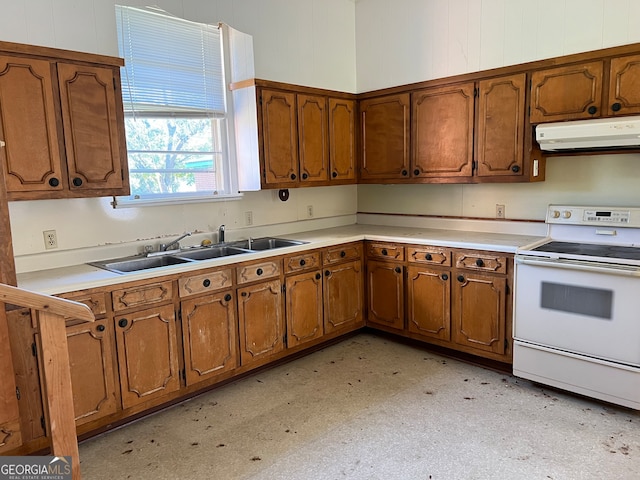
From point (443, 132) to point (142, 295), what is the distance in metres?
2.50

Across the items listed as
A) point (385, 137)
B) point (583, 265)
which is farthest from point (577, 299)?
point (385, 137)

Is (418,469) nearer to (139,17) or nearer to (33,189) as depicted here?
(33,189)

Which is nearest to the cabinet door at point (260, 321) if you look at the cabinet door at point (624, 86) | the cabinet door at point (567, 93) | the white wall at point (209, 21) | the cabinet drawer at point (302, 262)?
the cabinet drawer at point (302, 262)

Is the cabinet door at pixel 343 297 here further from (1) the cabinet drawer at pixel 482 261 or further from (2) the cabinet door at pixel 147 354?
(2) the cabinet door at pixel 147 354

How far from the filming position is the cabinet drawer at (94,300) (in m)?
2.36

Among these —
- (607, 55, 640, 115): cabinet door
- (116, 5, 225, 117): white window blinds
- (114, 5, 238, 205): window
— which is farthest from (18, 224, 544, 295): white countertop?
Result: (116, 5, 225, 117): white window blinds

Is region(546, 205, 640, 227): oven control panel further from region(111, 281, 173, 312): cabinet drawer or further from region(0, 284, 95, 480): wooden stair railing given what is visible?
region(0, 284, 95, 480): wooden stair railing

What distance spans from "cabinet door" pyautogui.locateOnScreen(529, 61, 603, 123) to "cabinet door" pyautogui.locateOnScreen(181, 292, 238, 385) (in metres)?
2.42

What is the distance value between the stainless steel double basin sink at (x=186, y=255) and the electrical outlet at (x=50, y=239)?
0.77 ft

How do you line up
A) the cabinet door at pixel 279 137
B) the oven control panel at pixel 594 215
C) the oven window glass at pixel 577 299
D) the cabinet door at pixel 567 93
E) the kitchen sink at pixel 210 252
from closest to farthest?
the oven window glass at pixel 577 299 < the cabinet door at pixel 567 93 < the oven control panel at pixel 594 215 < the kitchen sink at pixel 210 252 < the cabinet door at pixel 279 137

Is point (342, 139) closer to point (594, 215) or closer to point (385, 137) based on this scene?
point (385, 137)

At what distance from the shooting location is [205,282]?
9.45 feet

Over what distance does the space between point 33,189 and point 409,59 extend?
312 centimetres

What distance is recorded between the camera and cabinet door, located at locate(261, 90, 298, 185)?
11.4ft
